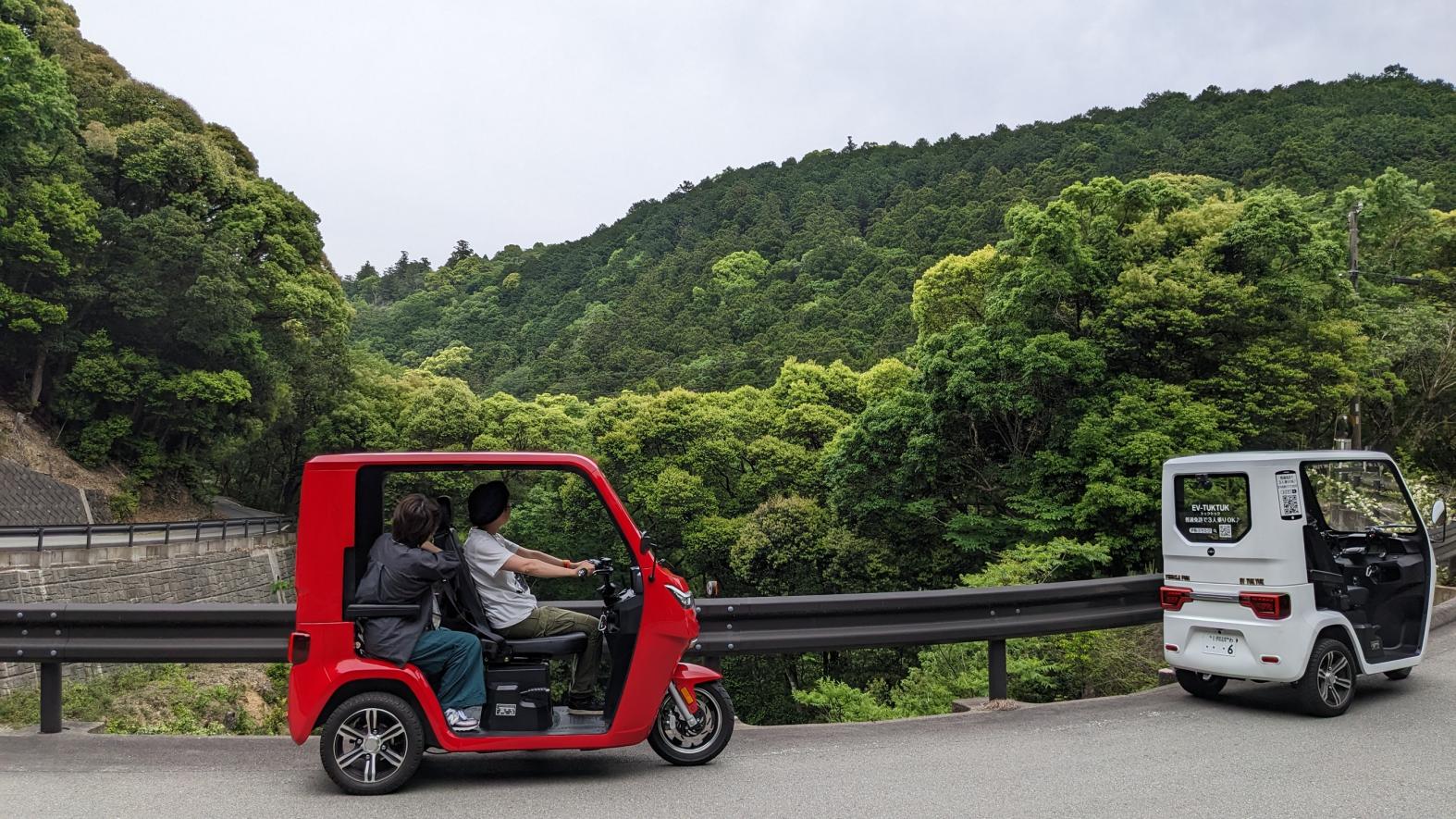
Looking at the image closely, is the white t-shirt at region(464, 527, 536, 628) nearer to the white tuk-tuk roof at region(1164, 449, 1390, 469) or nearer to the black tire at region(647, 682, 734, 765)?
the black tire at region(647, 682, 734, 765)

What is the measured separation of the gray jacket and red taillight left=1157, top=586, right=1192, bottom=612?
17.5 ft

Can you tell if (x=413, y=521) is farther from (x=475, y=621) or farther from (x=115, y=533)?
(x=115, y=533)

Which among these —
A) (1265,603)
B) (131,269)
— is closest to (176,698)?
(1265,603)

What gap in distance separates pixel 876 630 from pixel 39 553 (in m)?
22.4

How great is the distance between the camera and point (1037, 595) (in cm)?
791

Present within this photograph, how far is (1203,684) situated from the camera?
8.02 meters

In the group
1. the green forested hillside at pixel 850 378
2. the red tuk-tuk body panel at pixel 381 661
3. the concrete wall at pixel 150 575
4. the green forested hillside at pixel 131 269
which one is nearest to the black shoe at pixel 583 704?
the red tuk-tuk body panel at pixel 381 661

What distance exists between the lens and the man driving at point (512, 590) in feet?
19.1

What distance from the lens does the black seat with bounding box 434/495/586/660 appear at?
581 centimetres

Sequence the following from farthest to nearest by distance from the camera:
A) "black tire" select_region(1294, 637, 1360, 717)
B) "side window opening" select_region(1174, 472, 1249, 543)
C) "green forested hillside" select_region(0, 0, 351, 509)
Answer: "green forested hillside" select_region(0, 0, 351, 509) < "side window opening" select_region(1174, 472, 1249, 543) < "black tire" select_region(1294, 637, 1360, 717)

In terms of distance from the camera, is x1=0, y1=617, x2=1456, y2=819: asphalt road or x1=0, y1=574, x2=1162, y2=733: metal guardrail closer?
x1=0, y1=617, x2=1456, y2=819: asphalt road

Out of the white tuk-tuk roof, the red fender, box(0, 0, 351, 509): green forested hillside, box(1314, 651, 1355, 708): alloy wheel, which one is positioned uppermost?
box(0, 0, 351, 509): green forested hillside

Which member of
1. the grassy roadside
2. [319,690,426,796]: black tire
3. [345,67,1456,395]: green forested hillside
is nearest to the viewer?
[319,690,426,796]: black tire

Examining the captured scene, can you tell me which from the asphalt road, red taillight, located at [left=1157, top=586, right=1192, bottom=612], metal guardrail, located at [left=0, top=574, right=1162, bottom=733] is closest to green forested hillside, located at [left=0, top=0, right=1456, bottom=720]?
red taillight, located at [left=1157, top=586, right=1192, bottom=612]
